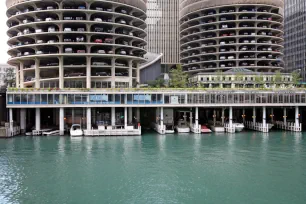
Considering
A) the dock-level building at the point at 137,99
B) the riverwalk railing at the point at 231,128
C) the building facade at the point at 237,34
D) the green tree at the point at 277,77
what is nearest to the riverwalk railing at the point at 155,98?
the dock-level building at the point at 137,99

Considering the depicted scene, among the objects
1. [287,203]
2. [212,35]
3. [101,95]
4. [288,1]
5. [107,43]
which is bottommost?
[287,203]

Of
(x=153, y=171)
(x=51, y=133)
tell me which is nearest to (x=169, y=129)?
(x=51, y=133)

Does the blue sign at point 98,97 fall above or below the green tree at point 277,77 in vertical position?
below

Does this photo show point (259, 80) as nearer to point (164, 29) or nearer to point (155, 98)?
point (155, 98)

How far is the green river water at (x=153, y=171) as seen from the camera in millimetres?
36219

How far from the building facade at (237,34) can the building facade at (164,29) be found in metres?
49.9

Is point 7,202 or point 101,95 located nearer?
point 7,202

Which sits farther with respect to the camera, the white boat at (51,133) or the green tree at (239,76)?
the green tree at (239,76)

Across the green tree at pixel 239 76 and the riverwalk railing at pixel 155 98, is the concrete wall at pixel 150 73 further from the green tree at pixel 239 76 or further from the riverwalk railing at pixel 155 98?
the riverwalk railing at pixel 155 98

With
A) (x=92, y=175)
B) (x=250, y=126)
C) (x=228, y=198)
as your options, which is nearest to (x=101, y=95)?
(x=92, y=175)

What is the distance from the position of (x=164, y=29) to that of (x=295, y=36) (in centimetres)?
8230

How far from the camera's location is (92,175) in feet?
146

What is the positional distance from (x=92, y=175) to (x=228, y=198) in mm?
20094

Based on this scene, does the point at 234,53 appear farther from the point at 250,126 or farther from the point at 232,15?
the point at 250,126
